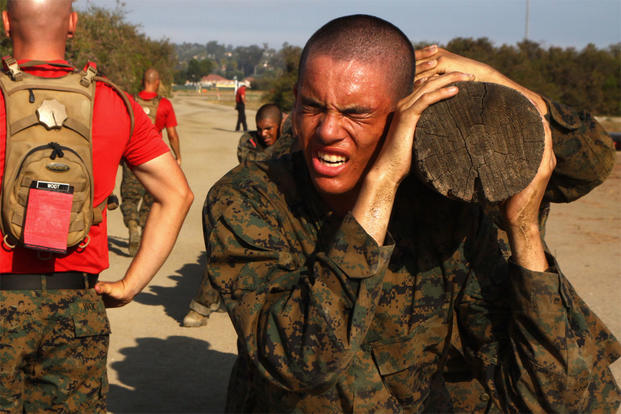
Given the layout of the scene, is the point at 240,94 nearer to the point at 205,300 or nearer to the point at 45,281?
the point at 205,300

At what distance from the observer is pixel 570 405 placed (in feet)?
7.35

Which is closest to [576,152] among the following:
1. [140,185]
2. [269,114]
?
[269,114]

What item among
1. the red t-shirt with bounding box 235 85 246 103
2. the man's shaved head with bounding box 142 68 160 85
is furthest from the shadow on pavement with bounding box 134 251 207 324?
the red t-shirt with bounding box 235 85 246 103

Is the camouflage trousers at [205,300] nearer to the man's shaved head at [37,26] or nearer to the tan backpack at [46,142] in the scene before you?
the tan backpack at [46,142]

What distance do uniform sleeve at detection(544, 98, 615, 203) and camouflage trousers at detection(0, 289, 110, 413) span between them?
189 cm

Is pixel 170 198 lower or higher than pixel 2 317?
higher

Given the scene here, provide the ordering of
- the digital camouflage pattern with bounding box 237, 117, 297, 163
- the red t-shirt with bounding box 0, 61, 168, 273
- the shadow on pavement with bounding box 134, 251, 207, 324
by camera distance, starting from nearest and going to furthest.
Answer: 1. the red t-shirt with bounding box 0, 61, 168, 273
2. the shadow on pavement with bounding box 134, 251, 207, 324
3. the digital camouflage pattern with bounding box 237, 117, 297, 163

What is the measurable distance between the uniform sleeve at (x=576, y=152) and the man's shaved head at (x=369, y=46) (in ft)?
1.77

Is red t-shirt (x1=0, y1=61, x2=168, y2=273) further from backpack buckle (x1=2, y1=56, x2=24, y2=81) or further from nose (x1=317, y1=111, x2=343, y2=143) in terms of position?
nose (x1=317, y1=111, x2=343, y2=143)

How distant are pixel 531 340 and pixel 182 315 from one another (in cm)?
493

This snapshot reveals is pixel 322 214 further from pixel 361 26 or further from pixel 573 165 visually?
pixel 573 165

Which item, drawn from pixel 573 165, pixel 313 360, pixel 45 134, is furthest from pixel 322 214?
pixel 45 134

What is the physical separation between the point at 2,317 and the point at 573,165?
2.19m

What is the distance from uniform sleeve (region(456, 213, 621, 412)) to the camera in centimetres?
219
